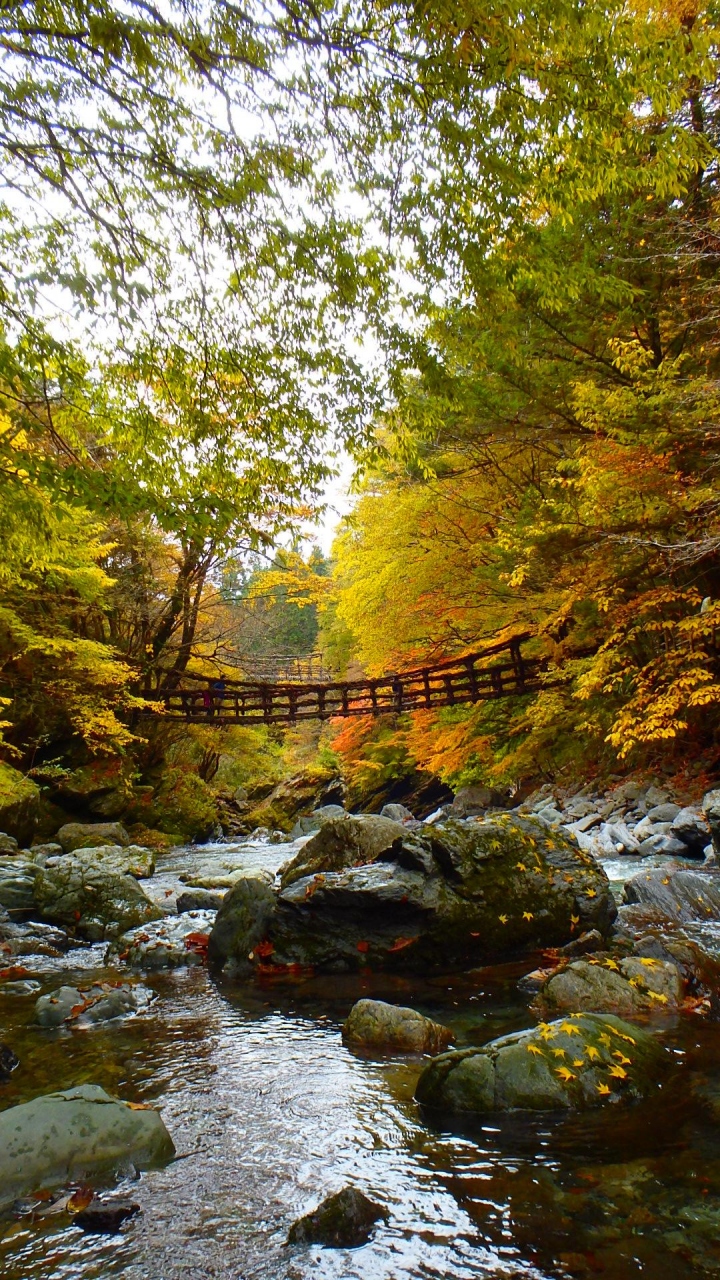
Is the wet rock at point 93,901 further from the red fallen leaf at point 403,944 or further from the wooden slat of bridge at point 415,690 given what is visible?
the wooden slat of bridge at point 415,690

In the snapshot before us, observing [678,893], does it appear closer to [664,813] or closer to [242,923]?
[664,813]

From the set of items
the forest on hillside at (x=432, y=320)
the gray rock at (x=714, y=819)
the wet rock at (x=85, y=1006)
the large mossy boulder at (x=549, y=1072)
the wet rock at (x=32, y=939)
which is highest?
the forest on hillside at (x=432, y=320)

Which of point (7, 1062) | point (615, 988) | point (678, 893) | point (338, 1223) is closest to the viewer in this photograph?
point (338, 1223)

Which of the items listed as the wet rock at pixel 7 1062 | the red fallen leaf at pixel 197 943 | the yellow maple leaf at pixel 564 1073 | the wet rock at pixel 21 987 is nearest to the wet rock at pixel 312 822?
the red fallen leaf at pixel 197 943

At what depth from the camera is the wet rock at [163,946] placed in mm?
5402

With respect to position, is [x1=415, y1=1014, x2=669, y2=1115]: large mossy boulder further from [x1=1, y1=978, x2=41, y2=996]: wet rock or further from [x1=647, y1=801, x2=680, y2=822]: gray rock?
[x1=647, y1=801, x2=680, y2=822]: gray rock

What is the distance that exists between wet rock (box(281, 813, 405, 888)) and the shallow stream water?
2.05 metres

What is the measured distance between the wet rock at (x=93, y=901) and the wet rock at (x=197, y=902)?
0.29 metres

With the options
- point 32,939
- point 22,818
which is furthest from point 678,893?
point 22,818

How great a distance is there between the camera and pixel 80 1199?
85.2 inches

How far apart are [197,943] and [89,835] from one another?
255 inches

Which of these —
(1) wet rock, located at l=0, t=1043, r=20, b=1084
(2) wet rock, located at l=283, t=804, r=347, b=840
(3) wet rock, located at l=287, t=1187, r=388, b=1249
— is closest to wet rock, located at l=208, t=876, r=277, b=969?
(1) wet rock, located at l=0, t=1043, r=20, b=1084

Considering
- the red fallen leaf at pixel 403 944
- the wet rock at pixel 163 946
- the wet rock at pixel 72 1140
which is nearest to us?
the wet rock at pixel 72 1140

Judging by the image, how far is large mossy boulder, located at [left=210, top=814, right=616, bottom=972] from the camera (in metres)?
5.02
